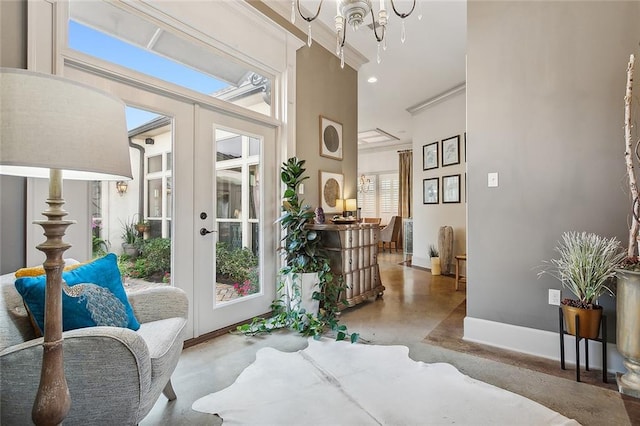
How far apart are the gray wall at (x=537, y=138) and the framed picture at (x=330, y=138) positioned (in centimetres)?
169

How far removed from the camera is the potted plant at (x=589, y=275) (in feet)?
6.56

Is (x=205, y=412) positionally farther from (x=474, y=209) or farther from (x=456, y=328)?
(x=474, y=209)

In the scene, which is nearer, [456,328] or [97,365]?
[97,365]

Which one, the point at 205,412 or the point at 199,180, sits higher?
the point at 199,180

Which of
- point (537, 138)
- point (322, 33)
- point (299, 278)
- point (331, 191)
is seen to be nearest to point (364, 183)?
point (331, 191)

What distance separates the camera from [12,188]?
5.52 feet

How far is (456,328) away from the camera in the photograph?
289 centimetres

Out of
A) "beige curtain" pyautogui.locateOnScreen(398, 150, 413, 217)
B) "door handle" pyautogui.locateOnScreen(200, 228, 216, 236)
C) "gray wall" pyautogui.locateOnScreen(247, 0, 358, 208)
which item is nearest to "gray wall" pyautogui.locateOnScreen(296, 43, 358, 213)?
"gray wall" pyautogui.locateOnScreen(247, 0, 358, 208)

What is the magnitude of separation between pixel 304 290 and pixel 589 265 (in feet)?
7.10

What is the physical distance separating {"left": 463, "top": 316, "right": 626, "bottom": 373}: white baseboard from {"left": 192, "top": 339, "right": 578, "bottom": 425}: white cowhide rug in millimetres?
644

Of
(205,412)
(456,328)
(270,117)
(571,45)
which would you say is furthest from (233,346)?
(571,45)

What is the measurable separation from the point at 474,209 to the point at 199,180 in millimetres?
2368

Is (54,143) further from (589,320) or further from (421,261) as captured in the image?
(421,261)

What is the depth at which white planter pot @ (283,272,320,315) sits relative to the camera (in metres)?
2.98
